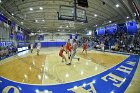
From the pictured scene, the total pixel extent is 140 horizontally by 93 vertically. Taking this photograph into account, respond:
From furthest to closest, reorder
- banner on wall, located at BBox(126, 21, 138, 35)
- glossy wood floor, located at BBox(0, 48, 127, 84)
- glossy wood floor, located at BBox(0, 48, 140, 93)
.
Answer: glossy wood floor, located at BBox(0, 48, 127, 84) → glossy wood floor, located at BBox(0, 48, 140, 93) → banner on wall, located at BBox(126, 21, 138, 35)

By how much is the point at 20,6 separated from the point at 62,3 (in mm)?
1217

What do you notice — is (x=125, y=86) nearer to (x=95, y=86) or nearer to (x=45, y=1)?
(x=95, y=86)

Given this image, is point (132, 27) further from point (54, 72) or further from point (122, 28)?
point (54, 72)

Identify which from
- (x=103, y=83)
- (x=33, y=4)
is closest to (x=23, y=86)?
(x=103, y=83)

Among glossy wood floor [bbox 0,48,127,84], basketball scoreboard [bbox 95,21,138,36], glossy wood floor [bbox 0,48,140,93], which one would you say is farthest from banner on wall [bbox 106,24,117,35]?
glossy wood floor [bbox 0,48,127,84]

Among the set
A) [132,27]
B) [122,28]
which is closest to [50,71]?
[122,28]

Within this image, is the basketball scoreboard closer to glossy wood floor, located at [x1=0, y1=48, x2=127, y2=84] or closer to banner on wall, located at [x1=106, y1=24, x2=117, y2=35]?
banner on wall, located at [x1=106, y1=24, x2=117, y2=35]

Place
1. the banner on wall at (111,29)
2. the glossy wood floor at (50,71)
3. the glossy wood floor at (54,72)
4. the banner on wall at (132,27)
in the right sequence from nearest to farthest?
the banner on wall at (132,27)
the banner on wall at (111,29)
the glossy wood floor at (54,72)
the glossy wood floor at (50,71)

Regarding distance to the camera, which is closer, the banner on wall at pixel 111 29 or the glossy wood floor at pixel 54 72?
the banner on wall at pixel 111 29

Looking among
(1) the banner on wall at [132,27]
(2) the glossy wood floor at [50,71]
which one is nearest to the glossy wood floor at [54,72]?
(2) the glossy wood floor at [50,71]

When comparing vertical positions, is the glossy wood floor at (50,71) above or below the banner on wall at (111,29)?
below

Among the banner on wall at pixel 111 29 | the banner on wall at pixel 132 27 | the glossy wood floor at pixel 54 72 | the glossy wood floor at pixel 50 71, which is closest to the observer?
the banner on wall at pixel 132 27

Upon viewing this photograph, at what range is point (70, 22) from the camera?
4.86 m

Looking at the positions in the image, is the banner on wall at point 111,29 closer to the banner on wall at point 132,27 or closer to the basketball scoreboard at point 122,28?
the basketball scoreboard at point 122,28
